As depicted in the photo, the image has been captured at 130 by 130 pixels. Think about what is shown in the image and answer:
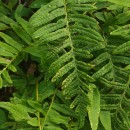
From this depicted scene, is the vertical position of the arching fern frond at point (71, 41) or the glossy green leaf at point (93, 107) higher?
the arching fern frond at point (71, 41)

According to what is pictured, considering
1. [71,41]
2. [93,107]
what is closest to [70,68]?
[71,41]

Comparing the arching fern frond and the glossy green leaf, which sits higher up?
the arching fern frond

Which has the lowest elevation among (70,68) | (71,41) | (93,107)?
(93,107)

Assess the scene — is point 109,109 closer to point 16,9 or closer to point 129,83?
point 129,83

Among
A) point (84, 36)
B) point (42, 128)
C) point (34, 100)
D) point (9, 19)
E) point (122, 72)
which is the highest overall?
point (9, 19)

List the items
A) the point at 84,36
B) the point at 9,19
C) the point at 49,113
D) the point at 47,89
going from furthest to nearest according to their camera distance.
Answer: the point at 9,19 → the point at 47,89 → the point at 49,113 → the point at 84,36

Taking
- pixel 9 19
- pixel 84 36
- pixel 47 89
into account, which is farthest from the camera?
pixel 9 19

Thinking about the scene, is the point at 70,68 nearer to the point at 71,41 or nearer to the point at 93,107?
the point at 71,41

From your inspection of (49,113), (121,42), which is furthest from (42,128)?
(121,42)
